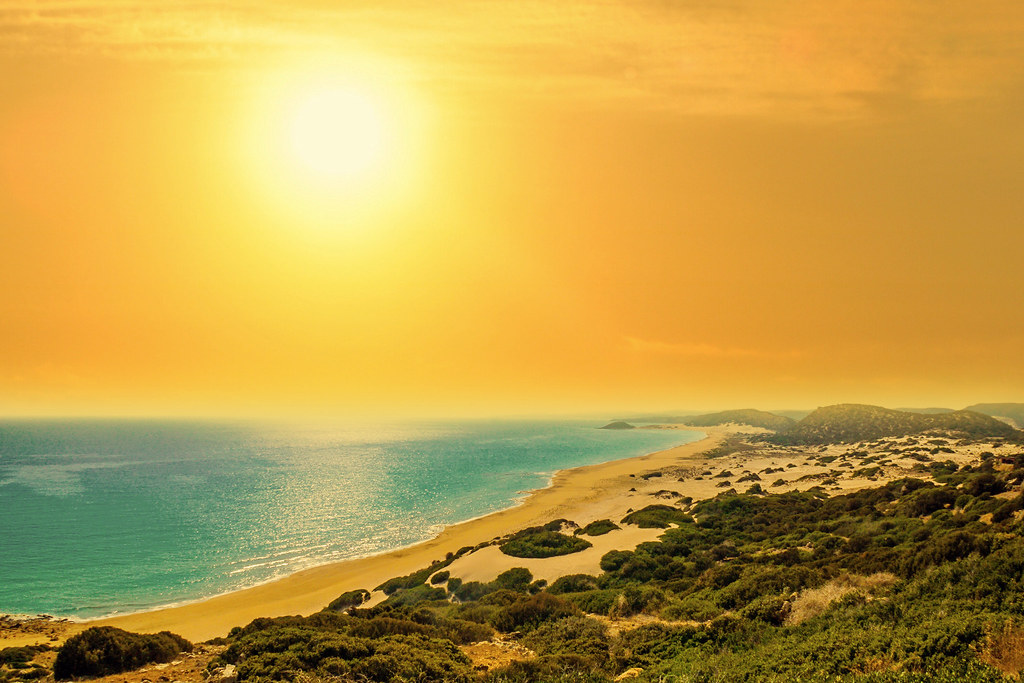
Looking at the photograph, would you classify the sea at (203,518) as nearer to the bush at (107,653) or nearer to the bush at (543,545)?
the bush at (543,545)

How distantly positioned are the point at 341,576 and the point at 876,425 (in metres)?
147

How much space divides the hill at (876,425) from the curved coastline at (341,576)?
89325mm

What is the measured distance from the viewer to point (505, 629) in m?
17.4

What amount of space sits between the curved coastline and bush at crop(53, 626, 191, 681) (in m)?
11.6

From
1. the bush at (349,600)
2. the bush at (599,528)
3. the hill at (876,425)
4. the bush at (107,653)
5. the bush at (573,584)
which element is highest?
the bush at (107,653)

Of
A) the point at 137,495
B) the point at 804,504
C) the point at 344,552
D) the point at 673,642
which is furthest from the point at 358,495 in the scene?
the point at 673,642

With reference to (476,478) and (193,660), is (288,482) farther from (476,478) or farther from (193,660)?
(193,660)

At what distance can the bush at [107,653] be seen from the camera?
13.4m

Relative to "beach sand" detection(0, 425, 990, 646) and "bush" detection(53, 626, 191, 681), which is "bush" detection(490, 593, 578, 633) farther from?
"bush" detection(53, 626, 191, 681)

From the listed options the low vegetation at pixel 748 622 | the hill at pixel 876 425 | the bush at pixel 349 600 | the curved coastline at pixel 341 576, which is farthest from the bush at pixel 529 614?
the hill at pixel 876 425

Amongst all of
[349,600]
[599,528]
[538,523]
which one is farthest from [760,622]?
[538,523]

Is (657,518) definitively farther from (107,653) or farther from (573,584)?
(107,653)

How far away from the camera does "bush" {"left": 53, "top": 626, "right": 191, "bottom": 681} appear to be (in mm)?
13352

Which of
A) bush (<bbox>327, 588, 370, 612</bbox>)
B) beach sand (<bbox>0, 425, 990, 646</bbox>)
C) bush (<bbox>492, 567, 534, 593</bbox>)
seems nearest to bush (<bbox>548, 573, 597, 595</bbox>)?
bush (<bbox>492, 567, 534, 593</bbox>)
